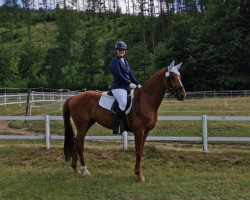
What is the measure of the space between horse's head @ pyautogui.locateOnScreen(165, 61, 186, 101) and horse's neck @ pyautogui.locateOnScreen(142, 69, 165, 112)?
21cm

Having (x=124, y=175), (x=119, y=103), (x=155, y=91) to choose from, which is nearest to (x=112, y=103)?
(x=119, y=103)

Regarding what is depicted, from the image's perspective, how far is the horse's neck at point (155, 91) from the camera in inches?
238

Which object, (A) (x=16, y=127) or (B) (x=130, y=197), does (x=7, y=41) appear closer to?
(A) (x=16, y=127)

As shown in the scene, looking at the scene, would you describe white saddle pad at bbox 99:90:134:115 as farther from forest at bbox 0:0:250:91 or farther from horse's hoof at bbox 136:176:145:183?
forest at bbox 0:0:250:91

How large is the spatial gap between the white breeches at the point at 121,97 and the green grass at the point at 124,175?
1.66 m

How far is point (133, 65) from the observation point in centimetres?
4806

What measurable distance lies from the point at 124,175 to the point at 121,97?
193 cm

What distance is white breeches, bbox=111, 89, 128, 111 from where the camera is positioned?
5859 mm

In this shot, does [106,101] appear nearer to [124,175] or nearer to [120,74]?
[120,74]

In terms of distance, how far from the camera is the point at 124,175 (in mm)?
6457

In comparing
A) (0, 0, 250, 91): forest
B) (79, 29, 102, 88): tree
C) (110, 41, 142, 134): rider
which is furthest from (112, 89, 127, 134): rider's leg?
(79, 29, 102, 88): tree

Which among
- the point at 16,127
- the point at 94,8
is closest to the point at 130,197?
the point at 16,127

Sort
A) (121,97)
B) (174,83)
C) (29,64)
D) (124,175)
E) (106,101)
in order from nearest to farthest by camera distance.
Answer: (174,83)
(121,97)
(106,101)
(124,175)
(29,64)

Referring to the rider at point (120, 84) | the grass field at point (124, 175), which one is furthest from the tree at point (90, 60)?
the rider at point (120, 84)
